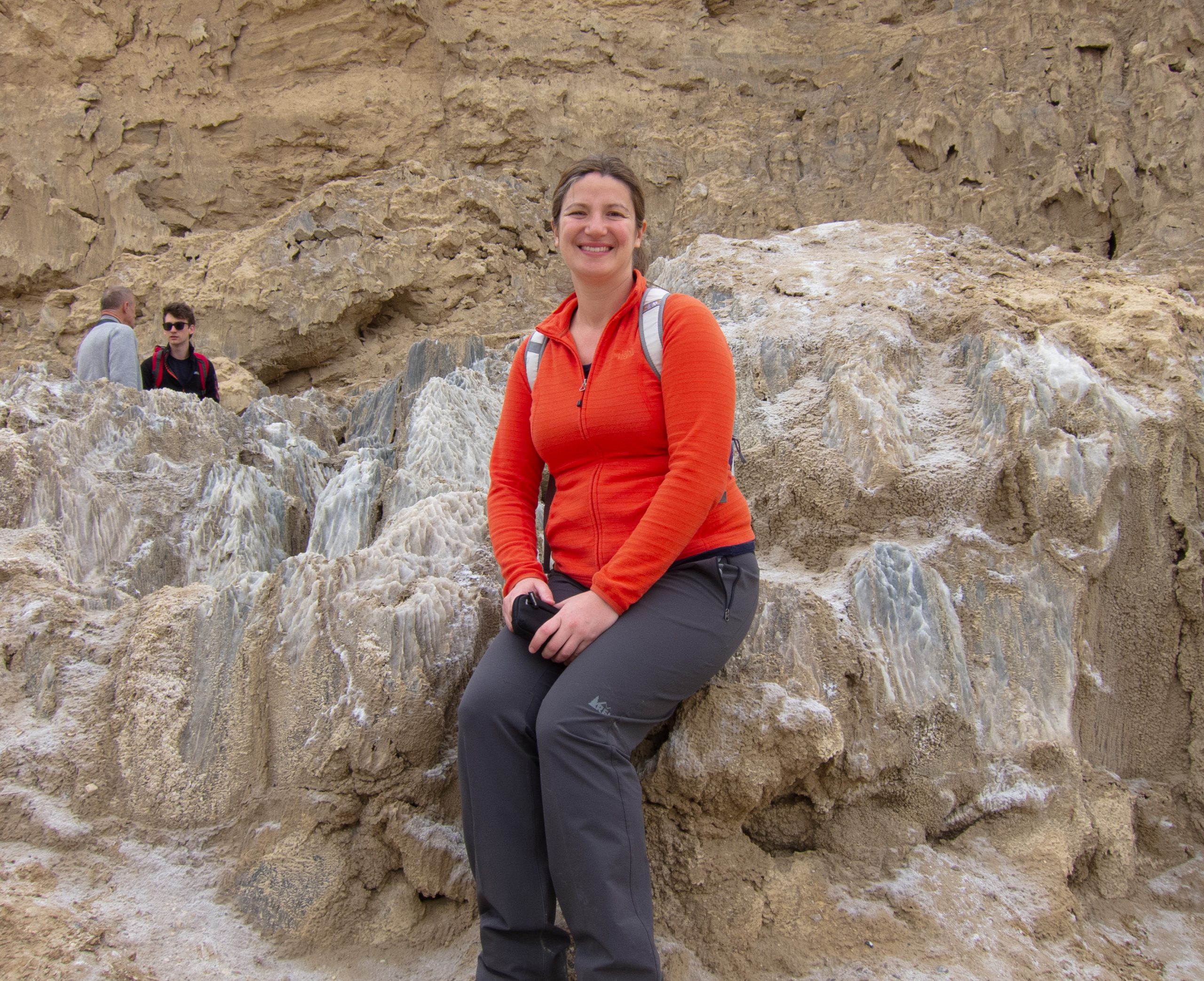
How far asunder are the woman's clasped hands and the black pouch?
40 millimetres

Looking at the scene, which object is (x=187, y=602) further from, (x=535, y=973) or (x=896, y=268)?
(x=896, y=268)

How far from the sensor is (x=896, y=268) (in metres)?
3.93

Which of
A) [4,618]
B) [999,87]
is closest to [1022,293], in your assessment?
[4,618]

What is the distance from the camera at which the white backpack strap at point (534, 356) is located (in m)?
2.46

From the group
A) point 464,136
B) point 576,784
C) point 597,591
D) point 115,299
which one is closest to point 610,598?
point 597,591

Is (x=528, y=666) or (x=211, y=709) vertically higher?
(x=528, y=666)

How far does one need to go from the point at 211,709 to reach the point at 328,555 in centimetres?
95

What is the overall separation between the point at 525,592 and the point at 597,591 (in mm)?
204

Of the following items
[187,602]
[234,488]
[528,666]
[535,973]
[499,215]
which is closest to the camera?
[535,973]

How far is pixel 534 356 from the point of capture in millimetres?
2477

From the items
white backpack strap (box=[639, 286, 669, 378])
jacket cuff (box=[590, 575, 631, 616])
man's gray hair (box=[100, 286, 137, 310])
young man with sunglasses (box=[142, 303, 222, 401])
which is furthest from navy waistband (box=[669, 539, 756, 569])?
man's gray hair (box=[100, 286, 137, 310])

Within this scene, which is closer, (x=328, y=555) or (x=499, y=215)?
(x=328, y=555)

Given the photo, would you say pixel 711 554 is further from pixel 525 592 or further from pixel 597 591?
pixel 525 592

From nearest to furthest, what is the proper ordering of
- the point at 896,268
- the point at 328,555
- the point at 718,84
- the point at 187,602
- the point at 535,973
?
1. the point at 535,973
2. the point at 187,602
3. the point at 328,555
4. the point at 896,268
5. the point at 718,84
